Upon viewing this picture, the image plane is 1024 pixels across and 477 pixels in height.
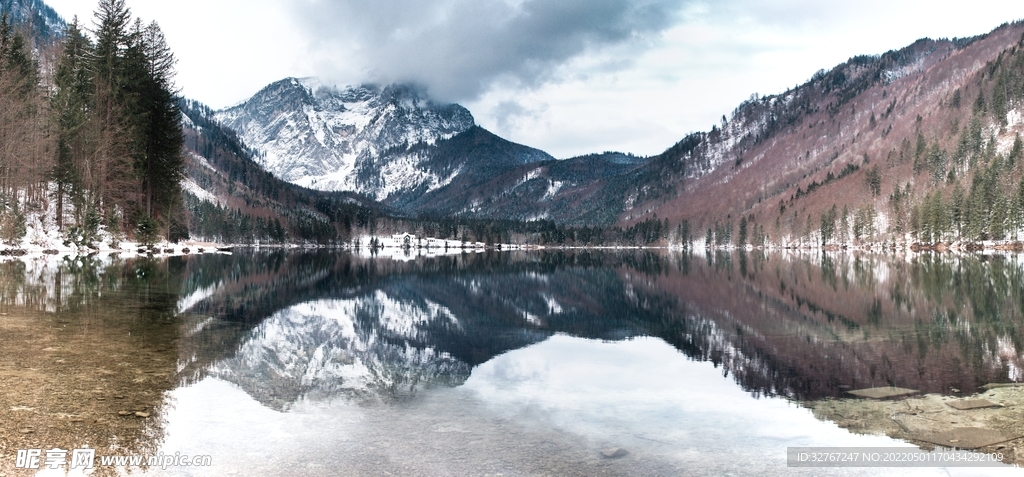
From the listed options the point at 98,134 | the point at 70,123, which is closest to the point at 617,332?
the point at 98,134

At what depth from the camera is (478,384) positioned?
1563 centimetres

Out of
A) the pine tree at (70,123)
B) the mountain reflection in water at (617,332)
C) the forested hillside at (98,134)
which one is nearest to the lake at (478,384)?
the mountain reflection in water at (617,332)

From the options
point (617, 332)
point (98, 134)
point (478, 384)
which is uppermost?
point (98, 134)

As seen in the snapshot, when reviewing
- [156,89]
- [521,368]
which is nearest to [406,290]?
[521,368]

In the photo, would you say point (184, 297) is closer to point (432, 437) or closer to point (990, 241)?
point (432, 437)

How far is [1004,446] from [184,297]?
3148cm

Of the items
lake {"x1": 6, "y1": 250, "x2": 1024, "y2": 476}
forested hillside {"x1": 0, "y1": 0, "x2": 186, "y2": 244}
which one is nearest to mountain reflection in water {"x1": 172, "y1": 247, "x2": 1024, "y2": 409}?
lake {"x1": 6, "y1": 250, "x2": 1024, "y2": 476}

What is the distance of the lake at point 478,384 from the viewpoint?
9.74m

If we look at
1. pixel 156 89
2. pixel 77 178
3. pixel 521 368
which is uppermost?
pixel 156 89

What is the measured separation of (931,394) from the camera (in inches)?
545

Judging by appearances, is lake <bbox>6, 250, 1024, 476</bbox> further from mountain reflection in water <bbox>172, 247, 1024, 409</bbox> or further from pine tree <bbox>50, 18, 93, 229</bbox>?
pine tree <bbox>50, 18, 93, 229</bbox>

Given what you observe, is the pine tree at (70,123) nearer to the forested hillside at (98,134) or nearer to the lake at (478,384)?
the forested hillside at (98,134)

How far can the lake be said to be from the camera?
9.74 meters

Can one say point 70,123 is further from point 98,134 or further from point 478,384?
point 478,384
